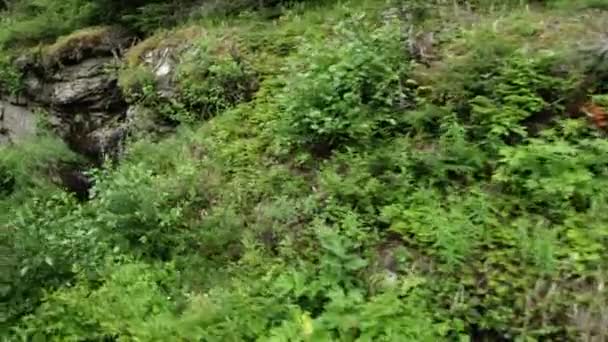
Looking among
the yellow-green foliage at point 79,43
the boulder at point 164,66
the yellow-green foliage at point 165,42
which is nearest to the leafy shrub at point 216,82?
the boulder at point 164,66

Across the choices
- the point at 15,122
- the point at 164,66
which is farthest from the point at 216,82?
the point at 15,122

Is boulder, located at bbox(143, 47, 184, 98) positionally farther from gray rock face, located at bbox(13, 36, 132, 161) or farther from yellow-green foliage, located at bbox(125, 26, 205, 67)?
gray rock face, located at bbox(13, 36, 132, 161)

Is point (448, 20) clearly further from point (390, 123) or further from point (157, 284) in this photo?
point (157, 284)

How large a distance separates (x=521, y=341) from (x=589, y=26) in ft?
10.5

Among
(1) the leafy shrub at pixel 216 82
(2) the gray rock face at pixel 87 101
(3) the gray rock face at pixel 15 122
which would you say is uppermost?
(1) the leafy shrub at pixel 216 82

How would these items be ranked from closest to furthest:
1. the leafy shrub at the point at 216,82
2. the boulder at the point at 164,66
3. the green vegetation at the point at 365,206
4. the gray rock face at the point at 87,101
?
the green vegetation at the point at 365,206, the leafy shrub at the point at 216,82, the boulder at the point at 164,66, the gray rock face at the point at 87,101

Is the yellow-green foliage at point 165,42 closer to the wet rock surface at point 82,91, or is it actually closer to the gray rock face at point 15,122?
the wet rock surface at point 82,91

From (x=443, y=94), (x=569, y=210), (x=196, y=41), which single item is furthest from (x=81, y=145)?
(x=569, y=210)

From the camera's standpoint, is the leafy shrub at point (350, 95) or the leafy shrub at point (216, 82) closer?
the leafy shrub at point (350, 95)

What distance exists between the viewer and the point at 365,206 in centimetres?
481

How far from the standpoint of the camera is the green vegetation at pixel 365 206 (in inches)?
157

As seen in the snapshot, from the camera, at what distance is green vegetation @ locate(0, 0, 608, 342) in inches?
→ 157

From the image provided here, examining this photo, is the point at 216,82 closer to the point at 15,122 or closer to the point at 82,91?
the point at 82,91

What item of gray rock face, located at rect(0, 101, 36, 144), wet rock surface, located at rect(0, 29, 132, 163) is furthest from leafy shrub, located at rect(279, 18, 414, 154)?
Answer: gray rock face, located at rect(0, 101, 36, 144)
